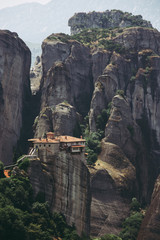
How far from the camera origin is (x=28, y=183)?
336ft

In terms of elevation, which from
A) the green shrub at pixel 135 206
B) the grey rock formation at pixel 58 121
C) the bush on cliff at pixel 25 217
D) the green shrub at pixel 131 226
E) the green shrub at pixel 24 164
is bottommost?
the green shrub at pixel 131 226

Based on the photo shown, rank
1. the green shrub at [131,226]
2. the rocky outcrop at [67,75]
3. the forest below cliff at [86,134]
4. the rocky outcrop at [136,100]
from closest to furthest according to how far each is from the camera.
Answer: the forest below cliff at [86,134], the green shrub at [131,226], the rocky outcrop at [136,100], the rocky outcrop at [67,75]

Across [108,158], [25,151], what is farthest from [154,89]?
[25,151]

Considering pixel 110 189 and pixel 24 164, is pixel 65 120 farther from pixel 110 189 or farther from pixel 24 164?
pixel 24 164

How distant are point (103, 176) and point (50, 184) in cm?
3771

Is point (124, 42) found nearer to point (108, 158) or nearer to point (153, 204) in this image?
point (108, 158)

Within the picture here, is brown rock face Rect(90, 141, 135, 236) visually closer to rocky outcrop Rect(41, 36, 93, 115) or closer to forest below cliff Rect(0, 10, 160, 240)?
forest below cliff Rect(0, 10, 160, 240)

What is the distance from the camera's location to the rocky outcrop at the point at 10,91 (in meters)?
154

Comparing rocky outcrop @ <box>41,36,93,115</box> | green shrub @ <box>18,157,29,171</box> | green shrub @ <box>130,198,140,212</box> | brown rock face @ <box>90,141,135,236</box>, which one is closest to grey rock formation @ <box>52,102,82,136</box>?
rocky outcrop @ <box>41,36,93,115</box>

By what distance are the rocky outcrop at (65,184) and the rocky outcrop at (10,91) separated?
39904 mm

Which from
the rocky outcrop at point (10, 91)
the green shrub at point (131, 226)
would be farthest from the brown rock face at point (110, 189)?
the rocky outcrop at point (10, 91)

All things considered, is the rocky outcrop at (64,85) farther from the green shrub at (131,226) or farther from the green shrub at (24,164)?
the green shrub at (24,164)

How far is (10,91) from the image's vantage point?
160500mm

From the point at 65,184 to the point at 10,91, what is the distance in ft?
190
